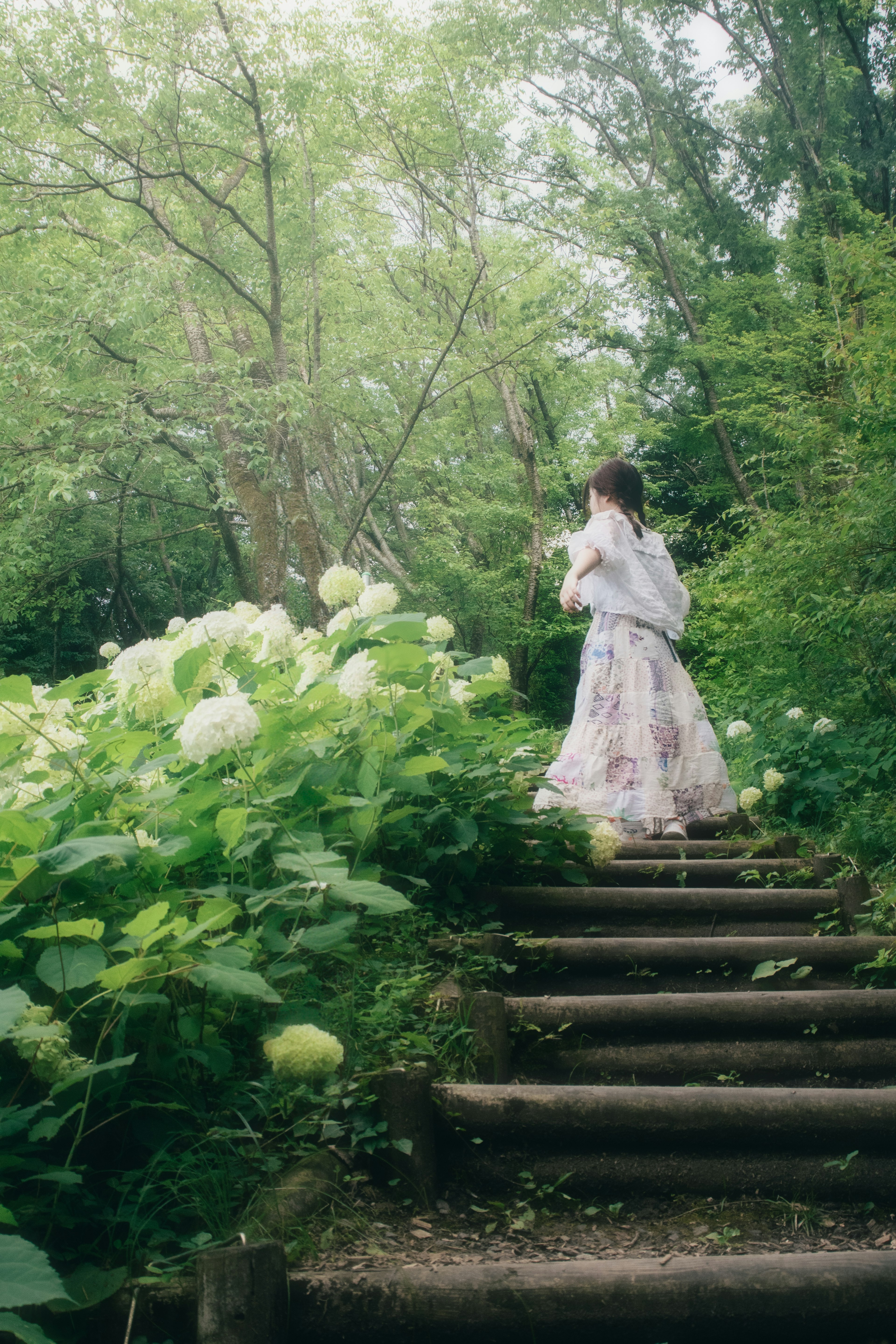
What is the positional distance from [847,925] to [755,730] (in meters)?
1.84

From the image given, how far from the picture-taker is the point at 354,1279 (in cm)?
150

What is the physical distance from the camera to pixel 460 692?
344 cm

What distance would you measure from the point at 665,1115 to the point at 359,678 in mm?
1305

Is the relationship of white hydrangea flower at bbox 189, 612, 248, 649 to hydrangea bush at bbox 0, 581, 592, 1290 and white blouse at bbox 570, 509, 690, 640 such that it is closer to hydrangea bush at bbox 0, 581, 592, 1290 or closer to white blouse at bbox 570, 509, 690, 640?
hydrangea bush at bbox 0, 581, 592, 1290

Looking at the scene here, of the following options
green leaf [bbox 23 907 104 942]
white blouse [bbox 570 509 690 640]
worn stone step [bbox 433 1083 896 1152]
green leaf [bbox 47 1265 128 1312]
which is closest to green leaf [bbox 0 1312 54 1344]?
green leaf [bbox 47 1265 128 1312]

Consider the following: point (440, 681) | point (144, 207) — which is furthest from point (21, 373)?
point (440, 681)

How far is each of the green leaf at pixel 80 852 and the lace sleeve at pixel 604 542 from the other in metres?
3.13

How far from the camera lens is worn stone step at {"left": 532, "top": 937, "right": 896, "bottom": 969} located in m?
2.99

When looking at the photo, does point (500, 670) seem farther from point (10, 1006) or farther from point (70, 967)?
point (10, 1006)

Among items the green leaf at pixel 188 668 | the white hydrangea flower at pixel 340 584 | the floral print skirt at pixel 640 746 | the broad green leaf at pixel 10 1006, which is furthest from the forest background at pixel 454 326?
the broad green leaf at pixel 10 1006

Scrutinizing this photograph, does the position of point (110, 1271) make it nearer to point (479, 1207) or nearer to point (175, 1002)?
point (175, 1002)

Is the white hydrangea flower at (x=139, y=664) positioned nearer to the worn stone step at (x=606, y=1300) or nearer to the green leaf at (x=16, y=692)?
the green leaf at (x=16, y=692)

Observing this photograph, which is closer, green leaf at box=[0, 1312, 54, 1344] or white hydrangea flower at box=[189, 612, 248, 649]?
green leaf at box=[0, 1312, 54, 1344]

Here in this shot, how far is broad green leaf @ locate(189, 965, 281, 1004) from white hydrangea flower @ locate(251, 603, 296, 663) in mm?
1173
